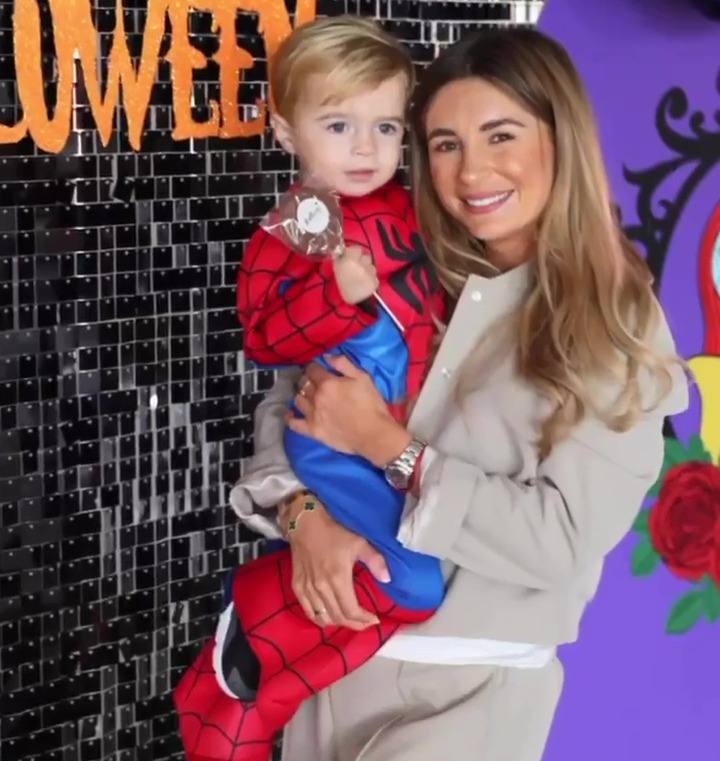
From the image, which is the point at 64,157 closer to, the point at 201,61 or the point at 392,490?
the point at 201,61

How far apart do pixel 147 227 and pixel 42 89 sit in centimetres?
27

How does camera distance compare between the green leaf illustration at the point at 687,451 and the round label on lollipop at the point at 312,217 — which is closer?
the round label on lollipop at the point at 312,217

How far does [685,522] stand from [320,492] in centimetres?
112

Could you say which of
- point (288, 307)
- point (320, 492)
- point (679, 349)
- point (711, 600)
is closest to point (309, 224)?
point (288, 307)

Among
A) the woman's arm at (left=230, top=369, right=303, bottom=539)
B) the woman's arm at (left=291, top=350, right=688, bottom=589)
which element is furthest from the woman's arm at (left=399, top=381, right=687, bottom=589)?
the woman's arm at (left=230, top=369, right=303, bottom=539)

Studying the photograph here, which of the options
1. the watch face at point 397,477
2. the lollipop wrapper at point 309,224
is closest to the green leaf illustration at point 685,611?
the watch face at point 397,477

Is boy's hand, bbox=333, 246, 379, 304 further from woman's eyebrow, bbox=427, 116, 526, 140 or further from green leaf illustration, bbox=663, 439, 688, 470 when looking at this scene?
green leaf illustration, bbox=663, 439, 688, 470

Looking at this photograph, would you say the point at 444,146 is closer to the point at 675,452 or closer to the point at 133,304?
the point at 133,304

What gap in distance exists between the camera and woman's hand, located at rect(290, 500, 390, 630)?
1601 millimetres

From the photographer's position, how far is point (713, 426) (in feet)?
8.36

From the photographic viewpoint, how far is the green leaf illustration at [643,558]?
8.41 feet

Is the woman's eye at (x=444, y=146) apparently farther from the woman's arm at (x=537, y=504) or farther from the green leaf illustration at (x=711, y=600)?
the green leaf illustration at (x=711, y=600)

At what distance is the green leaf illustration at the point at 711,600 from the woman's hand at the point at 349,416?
1.18 meters

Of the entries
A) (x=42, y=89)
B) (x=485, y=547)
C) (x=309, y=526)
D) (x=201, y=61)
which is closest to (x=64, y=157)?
(x=42, y=89)
